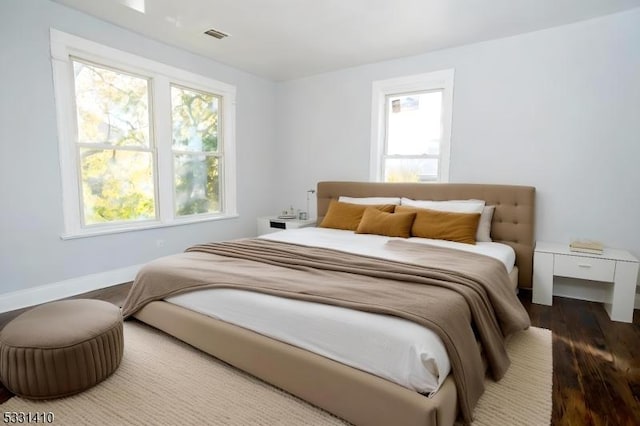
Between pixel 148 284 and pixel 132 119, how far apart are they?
209cm

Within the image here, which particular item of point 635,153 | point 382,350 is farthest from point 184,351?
point 635,153

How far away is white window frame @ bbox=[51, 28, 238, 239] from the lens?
9.85 ft

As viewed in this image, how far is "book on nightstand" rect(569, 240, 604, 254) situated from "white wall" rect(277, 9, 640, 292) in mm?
262

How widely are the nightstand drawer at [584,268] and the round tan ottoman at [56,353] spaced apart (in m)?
3.40

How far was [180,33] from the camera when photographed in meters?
3.45

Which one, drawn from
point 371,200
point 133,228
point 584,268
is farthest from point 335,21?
point 584,268

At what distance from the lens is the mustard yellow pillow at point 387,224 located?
332 cm

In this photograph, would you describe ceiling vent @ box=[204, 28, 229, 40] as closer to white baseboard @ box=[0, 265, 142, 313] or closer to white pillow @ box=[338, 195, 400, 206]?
white pillow @ box=[338, 195, 400, 206]

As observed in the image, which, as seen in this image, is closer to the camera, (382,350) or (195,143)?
(382,350)

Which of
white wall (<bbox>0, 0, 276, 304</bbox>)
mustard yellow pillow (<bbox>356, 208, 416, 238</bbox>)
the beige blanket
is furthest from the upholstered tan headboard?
white wall (<bbox>0, 0, 276, 304</bbox>)

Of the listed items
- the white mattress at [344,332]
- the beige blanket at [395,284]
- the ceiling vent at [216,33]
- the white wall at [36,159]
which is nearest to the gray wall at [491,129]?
the white wall at [36,159]

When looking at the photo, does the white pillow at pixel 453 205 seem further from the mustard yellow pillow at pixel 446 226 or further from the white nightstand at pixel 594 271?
the white nightstand at pixel 594 271

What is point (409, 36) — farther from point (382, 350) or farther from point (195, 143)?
point (382, 350)

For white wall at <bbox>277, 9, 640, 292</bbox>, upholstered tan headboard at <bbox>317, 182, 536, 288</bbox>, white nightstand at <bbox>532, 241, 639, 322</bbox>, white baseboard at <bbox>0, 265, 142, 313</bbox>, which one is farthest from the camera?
upholstered tan headboard at <bbox>317, 182, 536, 288</bbox>
